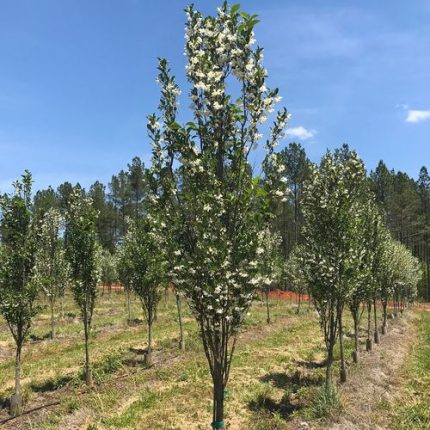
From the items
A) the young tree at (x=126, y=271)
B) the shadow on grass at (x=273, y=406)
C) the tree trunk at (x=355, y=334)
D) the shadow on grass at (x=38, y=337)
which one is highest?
the young tree at (x=126, y=271)

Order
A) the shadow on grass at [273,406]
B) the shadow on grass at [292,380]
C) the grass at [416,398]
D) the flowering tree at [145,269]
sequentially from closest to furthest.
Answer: the grass at [416,398], the shadow on grass at [273,406], the shadow on grass at [292,380], the flowering tree at [145,269]

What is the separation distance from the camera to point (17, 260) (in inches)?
612

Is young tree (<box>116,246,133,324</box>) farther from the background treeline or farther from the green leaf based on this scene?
the background treeline

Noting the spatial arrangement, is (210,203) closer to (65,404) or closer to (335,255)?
(335,255)

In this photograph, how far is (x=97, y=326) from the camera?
31.8 m

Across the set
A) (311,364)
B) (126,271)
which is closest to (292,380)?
(311,364)

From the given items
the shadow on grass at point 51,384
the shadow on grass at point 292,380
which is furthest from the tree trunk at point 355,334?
the shadow on grass at point 51,384

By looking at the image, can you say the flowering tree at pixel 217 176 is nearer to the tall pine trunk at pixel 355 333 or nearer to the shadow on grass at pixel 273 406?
the shadow on grass at pixel 273 406

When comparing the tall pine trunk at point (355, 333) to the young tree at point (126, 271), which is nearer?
the tall pine trunk at point (355, 333)

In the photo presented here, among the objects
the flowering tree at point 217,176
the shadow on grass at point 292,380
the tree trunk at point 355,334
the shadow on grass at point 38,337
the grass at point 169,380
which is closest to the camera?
the flowering tree at point 217,176

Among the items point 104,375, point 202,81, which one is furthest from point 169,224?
point 104,375

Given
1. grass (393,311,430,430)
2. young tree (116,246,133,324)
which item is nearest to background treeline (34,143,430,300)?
young tree (116,246,133,324)

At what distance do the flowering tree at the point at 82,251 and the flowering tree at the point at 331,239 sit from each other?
27.9 ft

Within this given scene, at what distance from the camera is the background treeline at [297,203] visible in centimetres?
7775
